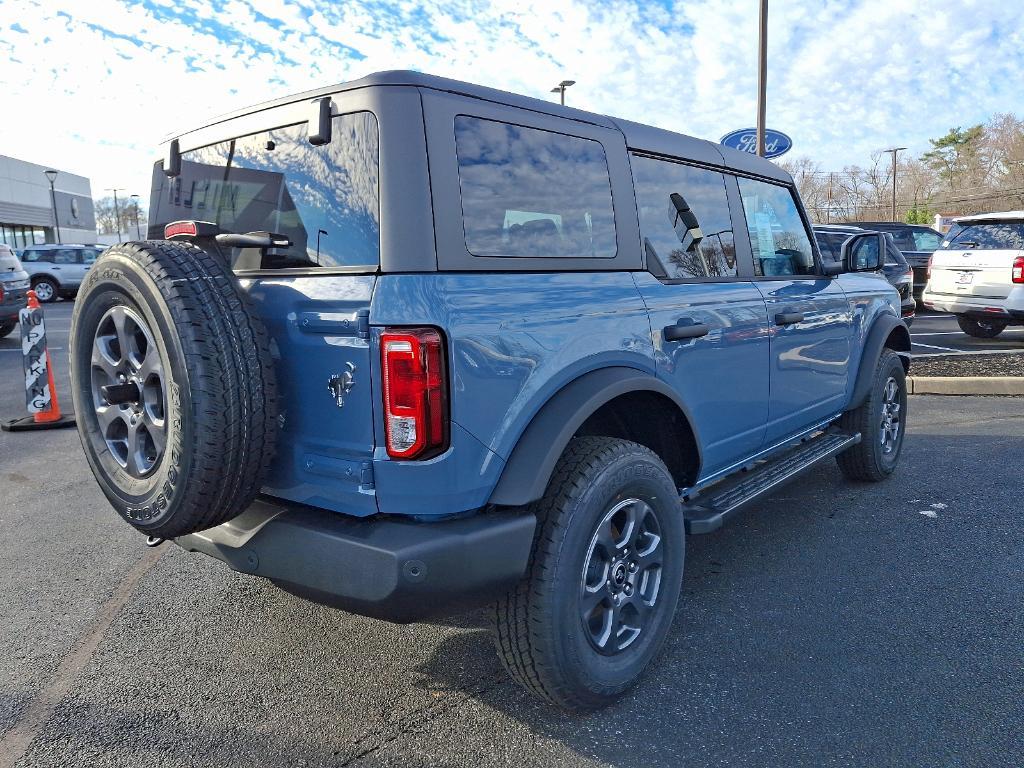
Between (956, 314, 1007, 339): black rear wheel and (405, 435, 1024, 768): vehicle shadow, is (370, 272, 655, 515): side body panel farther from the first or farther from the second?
(956, 314, 1007, 339): black rear wheel

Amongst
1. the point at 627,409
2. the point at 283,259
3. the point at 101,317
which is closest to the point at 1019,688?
the point at 627,409

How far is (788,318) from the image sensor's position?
12.2ft

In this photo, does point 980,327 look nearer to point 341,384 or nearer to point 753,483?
point 753,483

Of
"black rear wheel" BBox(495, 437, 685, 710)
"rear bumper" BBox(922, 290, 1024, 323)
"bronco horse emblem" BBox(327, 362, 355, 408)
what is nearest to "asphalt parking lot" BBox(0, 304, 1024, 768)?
"black rear wheel" BBox(495, 437, 685, 710)

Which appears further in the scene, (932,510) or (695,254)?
(932,510)

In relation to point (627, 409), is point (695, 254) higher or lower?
higher

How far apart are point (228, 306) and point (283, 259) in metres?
0.32

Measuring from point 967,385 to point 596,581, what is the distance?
6.97 meters

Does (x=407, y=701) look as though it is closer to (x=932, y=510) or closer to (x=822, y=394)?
(x=822, y=394)

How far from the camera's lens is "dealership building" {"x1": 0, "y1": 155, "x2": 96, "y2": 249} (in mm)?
→ 46906

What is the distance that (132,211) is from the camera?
105 metres

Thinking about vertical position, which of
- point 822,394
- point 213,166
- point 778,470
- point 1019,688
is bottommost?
point 1019,688

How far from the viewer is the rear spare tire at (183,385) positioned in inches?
83.0

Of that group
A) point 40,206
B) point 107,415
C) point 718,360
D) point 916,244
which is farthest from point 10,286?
point 40,206
